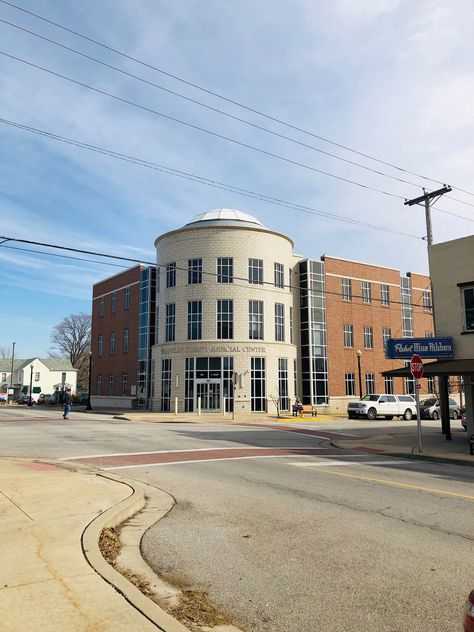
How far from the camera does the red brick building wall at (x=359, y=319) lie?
156ft

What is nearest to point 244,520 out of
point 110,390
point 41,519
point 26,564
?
point 41,519

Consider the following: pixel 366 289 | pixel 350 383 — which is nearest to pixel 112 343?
pixel 350 383

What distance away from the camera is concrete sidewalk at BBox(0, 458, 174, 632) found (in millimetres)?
3754

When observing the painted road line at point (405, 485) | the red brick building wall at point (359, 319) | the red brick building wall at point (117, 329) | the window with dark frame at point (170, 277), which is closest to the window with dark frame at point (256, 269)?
the window with dark frame at point (170, 277)

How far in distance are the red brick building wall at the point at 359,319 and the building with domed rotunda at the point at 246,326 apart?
105mm

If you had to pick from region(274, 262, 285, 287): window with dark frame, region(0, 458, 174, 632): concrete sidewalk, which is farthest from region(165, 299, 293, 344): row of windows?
region(0, 458, 174, 632): concrete sidewalk

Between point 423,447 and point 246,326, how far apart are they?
80.2ft

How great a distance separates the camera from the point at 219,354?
3988cm

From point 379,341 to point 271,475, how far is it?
1690 inches

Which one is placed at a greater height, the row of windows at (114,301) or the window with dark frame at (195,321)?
the row of windows at (114,301)

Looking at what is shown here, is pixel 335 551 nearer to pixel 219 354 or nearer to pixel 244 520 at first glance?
pixel 244 520

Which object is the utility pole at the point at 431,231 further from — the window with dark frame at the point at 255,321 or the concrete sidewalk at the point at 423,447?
the window with dark frame at the point at 255,321

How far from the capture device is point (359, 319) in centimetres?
5047

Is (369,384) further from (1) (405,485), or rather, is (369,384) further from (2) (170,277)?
(1) (405,485)
